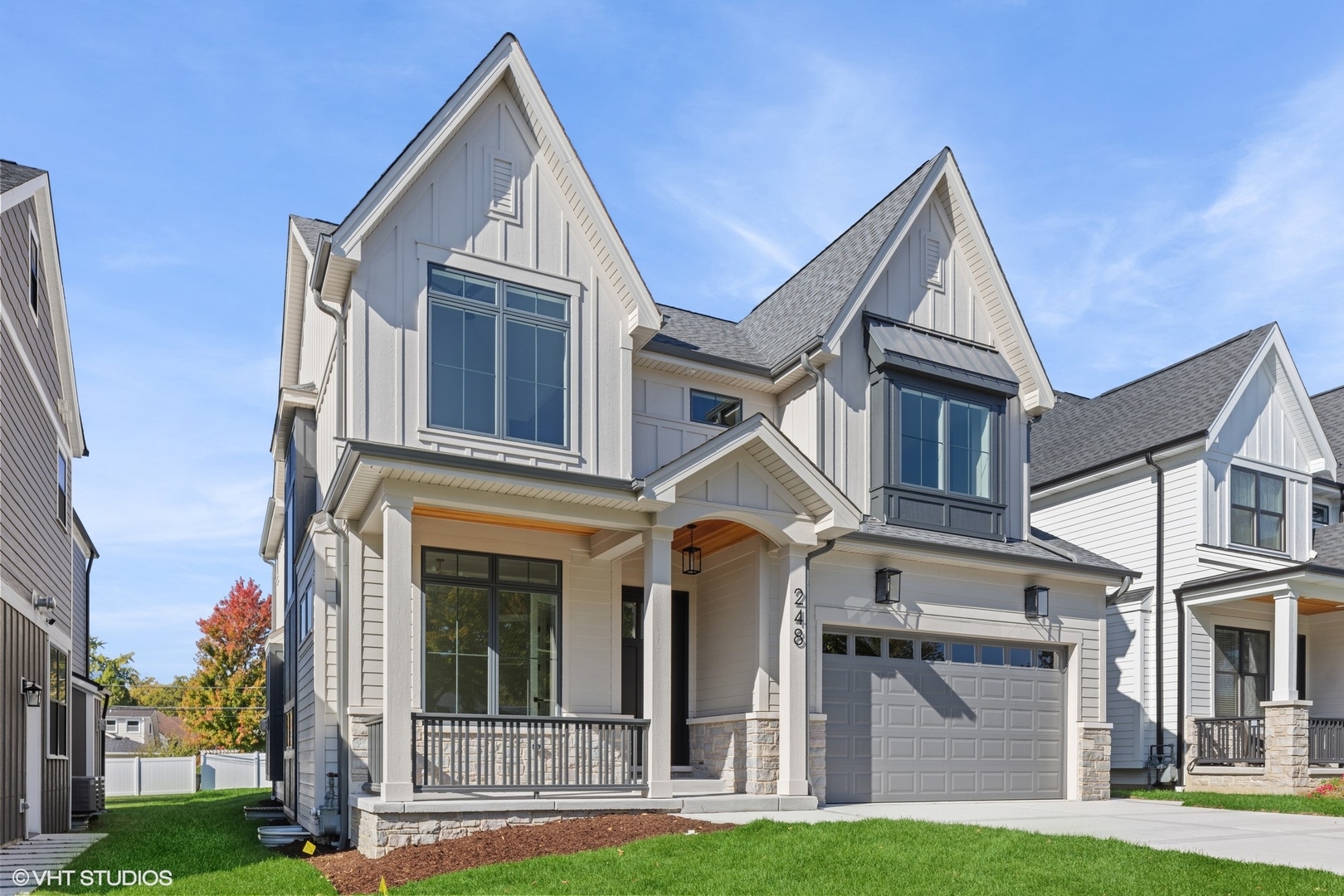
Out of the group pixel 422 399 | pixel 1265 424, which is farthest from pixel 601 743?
pixel 1265 424

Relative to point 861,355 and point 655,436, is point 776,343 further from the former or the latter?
point 655,436

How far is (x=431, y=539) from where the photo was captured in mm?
13148

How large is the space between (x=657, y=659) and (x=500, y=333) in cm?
424

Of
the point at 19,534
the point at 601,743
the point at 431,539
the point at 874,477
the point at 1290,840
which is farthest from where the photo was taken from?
the point at 874,477

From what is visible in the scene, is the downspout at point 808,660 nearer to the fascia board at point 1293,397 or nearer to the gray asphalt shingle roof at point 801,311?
the gray asphalt shingle roof at point 801,311

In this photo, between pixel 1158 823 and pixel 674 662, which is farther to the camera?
pixel 674 662

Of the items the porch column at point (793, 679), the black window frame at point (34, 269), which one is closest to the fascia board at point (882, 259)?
the porch column at point (793, 679)

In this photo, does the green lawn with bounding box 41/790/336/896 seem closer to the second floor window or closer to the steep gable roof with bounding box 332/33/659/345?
the steep gable roof with bounding box 332/33/659/345

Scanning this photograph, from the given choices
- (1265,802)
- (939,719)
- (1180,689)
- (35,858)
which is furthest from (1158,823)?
(35,858)

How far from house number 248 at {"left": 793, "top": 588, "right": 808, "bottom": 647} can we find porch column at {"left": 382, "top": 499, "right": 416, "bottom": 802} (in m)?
4.88

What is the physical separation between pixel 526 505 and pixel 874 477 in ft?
20.3

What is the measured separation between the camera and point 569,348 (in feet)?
44.3

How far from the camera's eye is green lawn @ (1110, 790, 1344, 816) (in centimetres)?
1472

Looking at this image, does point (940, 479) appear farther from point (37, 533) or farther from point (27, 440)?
point (37, 533)
